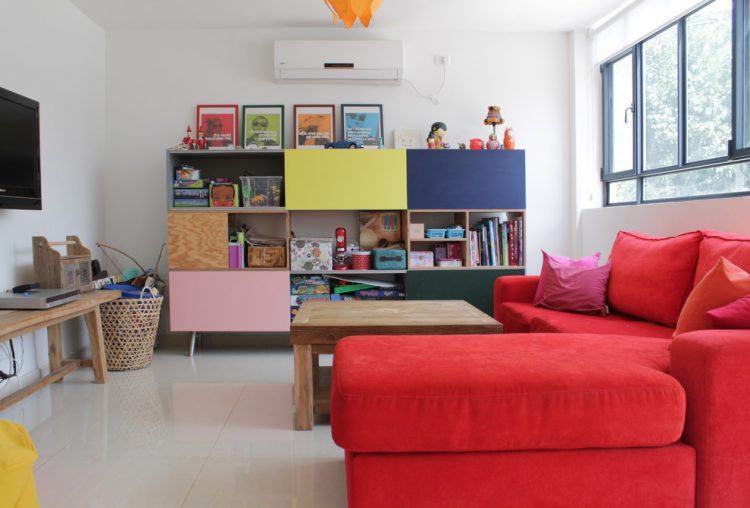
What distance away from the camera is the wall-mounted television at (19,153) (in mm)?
2676

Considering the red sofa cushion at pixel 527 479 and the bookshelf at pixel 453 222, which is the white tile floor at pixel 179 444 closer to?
the red sofa cushion at pixel 527 479

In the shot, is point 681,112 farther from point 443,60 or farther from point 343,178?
point 343,178

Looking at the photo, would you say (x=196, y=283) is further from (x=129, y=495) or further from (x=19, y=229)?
(x=129, y=495)

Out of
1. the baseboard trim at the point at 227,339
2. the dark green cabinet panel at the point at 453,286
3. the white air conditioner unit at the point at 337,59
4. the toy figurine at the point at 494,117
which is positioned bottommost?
the baseboard trim at the point at 227,339

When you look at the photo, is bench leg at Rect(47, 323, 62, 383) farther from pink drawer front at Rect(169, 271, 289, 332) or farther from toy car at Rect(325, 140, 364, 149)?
toy car at Rect(325, 140, 364, 149)

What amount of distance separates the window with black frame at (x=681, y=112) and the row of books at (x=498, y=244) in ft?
2.77

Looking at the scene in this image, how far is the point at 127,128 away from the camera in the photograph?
4137mm

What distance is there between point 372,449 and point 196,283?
108 inches

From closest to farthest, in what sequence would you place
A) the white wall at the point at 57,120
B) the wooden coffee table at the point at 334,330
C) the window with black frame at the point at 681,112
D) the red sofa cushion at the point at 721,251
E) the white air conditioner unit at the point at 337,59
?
the red sofa cushion at the point at 721,251 → the wooden coffee table at the point at 334,330 → the window with black frame at the point at 681,112 → the white wall at the point at 57,120 → the white air conditioner unit at the point at 337,59

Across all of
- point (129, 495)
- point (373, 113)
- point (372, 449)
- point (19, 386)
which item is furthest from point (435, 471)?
point (373, 113)

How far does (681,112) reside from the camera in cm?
324

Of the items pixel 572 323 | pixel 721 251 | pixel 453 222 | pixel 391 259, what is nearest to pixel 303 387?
pixel 572 323

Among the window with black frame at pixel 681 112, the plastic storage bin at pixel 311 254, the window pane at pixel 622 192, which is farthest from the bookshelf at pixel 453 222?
the window with black frame at pixel 681 112

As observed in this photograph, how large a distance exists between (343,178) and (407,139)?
70 cm
